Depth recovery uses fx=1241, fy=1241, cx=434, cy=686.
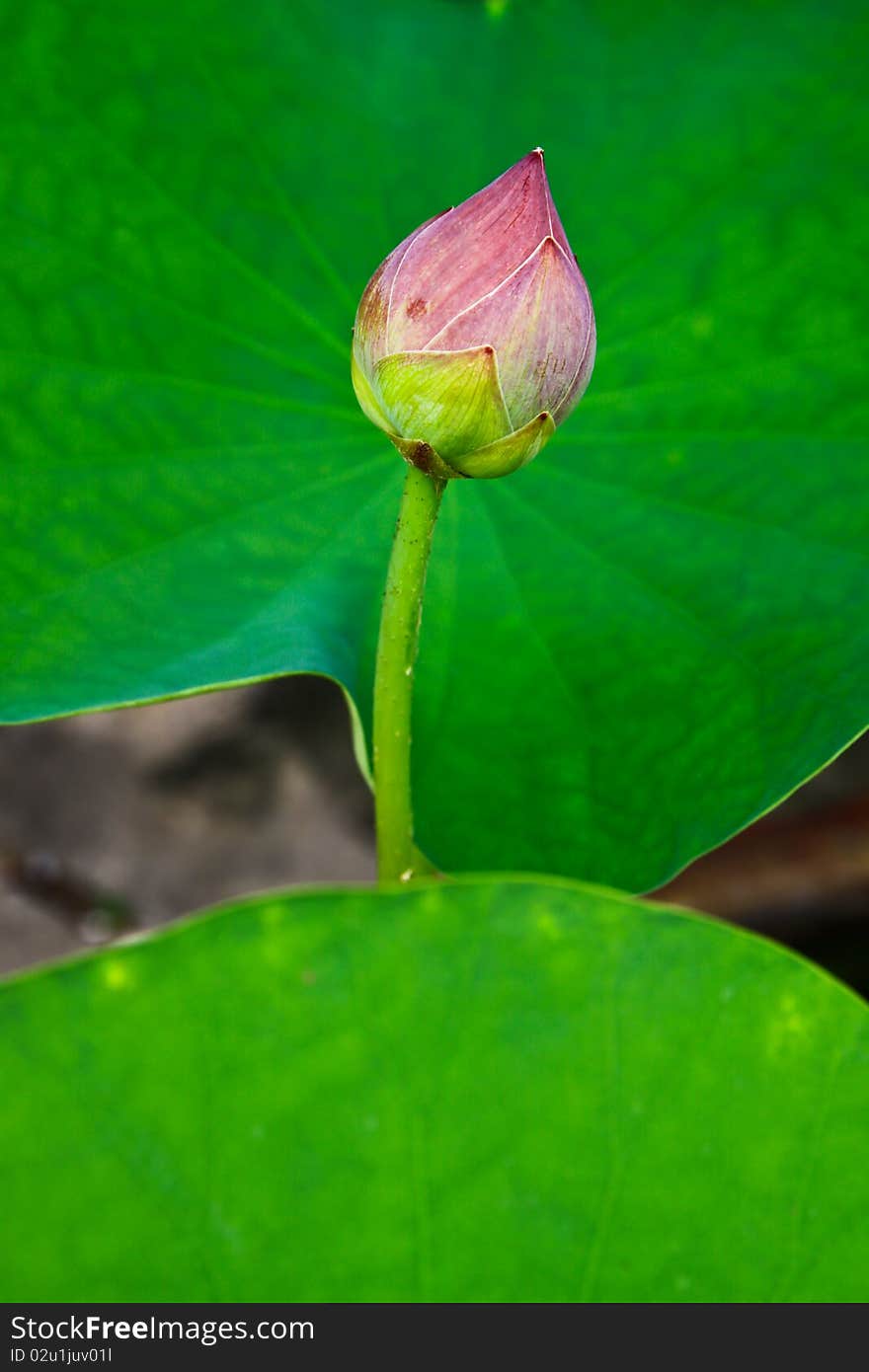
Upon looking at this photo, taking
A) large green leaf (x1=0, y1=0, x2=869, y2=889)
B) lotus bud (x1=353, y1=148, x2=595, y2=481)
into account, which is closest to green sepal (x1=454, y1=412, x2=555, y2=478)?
lotus bud (x1=353, y1=148, x2=595, y2=481)

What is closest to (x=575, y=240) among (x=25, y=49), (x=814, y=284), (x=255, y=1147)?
(x=814, y=284)

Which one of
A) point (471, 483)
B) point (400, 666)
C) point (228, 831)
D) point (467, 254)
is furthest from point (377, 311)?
point (228, 831)

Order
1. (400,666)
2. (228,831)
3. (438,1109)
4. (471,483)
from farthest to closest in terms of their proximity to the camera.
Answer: (228,831) < (471,483) < (400,666) < (438,1109)

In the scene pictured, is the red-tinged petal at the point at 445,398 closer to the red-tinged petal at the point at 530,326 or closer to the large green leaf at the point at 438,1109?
the red-tinged petal at the point at 530,326

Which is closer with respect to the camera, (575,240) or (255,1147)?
(255,1147)

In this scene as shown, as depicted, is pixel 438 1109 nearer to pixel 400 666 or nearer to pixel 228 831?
pixel 400 666

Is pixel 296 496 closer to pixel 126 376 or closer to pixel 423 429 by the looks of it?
pixel 126 376
